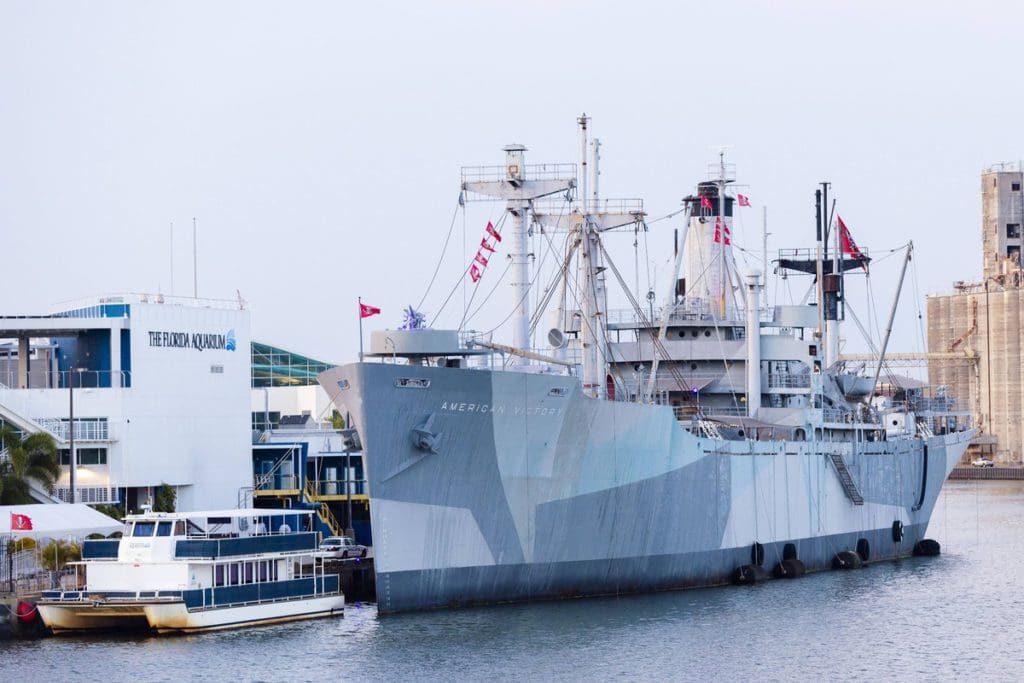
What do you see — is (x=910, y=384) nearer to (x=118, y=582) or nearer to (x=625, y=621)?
(x=625, y=621)

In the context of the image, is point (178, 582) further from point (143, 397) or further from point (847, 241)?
Result: point (847, 241)

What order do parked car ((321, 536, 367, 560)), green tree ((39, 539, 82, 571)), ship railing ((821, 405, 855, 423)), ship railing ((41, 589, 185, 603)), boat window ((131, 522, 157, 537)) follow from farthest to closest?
ship railing ((821, 405, 855, 423)), parked car ((321, 536, 367, 560)), green tree ((39, 539, 82, 571)), boat window ((131, 522, 157, 537)), ship railing ((41, 589, 185, 603))

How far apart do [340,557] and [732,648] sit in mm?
13261

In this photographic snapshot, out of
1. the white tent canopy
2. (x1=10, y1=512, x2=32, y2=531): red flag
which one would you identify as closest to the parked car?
the white tent canopy

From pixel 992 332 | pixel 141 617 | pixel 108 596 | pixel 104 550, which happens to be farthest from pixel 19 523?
pixel 992 332

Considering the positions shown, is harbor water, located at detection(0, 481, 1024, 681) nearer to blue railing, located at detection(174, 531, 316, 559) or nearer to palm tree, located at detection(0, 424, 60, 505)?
blue railing, located at detection(174, 531, 316, 559)

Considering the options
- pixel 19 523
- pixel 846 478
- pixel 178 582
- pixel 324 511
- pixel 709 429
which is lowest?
pixel 178 582

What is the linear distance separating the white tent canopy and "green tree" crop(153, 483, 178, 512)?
679 cm

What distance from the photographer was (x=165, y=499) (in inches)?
1880

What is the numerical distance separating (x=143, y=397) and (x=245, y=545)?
40.2ft

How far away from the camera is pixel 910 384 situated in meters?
65.1

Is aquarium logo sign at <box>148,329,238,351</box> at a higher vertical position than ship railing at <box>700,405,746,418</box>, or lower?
higher

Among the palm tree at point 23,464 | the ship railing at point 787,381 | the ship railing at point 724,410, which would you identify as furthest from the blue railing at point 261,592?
the ship railing at point 787,381

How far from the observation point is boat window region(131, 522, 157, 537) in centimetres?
3659
